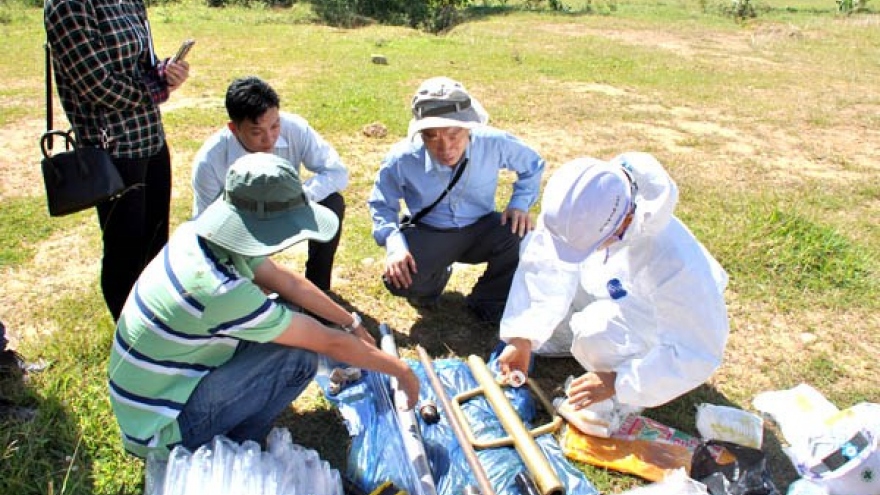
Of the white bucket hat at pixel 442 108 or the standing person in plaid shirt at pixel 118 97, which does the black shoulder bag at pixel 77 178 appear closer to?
the standing person in plaid shirt at pixel 118 97

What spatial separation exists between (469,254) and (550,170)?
268 cm

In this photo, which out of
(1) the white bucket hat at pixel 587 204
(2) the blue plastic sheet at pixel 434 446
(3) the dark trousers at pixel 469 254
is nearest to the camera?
(1) the white bucket hat at pixel 587 204

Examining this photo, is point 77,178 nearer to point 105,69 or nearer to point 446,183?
point 105,69

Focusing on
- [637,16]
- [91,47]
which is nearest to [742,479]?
[91,47]

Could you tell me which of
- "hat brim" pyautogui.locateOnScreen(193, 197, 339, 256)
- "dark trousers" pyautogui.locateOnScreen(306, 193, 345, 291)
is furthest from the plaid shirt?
"hat brim" pyautogui.locateOnScreen(193, 197, 339, 256)

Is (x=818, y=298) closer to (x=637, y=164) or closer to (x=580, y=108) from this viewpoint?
(x=637, y=164)

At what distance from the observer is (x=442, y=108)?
3002 mm

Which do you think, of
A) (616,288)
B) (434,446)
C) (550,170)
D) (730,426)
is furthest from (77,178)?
(550,170)

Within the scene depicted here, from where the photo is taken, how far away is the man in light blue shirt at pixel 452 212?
3.23 m

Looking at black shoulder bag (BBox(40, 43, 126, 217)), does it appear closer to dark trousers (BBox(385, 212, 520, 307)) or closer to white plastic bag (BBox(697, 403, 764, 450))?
dark trousers (BBox(385, 212, 520, 307))

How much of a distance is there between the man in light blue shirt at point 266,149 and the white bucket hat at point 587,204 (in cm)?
115

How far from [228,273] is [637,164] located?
137 cm

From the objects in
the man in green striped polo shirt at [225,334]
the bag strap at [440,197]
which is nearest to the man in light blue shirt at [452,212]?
the bag strap at [440,197]

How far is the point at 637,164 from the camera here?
216cm
